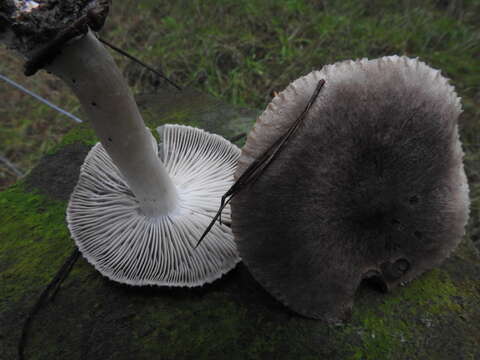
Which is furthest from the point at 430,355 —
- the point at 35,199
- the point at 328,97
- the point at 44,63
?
the point at 35,199

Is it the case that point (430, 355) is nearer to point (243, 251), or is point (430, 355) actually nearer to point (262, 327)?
point (262, 327)

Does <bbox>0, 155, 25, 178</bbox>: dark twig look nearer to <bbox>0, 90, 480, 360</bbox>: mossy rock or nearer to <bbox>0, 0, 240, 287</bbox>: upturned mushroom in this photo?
<bbox>0, 90, 480, 360</bbox>: mossy rock

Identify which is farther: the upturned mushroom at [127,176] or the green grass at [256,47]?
the green grass at [256,47]

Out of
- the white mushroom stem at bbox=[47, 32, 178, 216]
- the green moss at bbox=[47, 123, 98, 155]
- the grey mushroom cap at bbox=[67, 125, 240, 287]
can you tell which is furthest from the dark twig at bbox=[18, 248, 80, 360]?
the green moss at bbox=[47, 123, 98, 155]

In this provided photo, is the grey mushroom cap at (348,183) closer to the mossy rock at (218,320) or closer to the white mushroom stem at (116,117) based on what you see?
the mossy rock at (218,320)

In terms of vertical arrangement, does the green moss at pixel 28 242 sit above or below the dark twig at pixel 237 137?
above

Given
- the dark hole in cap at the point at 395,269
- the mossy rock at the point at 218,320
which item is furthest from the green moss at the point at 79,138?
the dark hole in cap at the point at 395,269

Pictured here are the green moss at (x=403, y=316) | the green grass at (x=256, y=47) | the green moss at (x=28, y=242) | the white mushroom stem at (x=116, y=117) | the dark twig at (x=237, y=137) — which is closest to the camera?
the white mushroom stem at (x=116, y=117)
